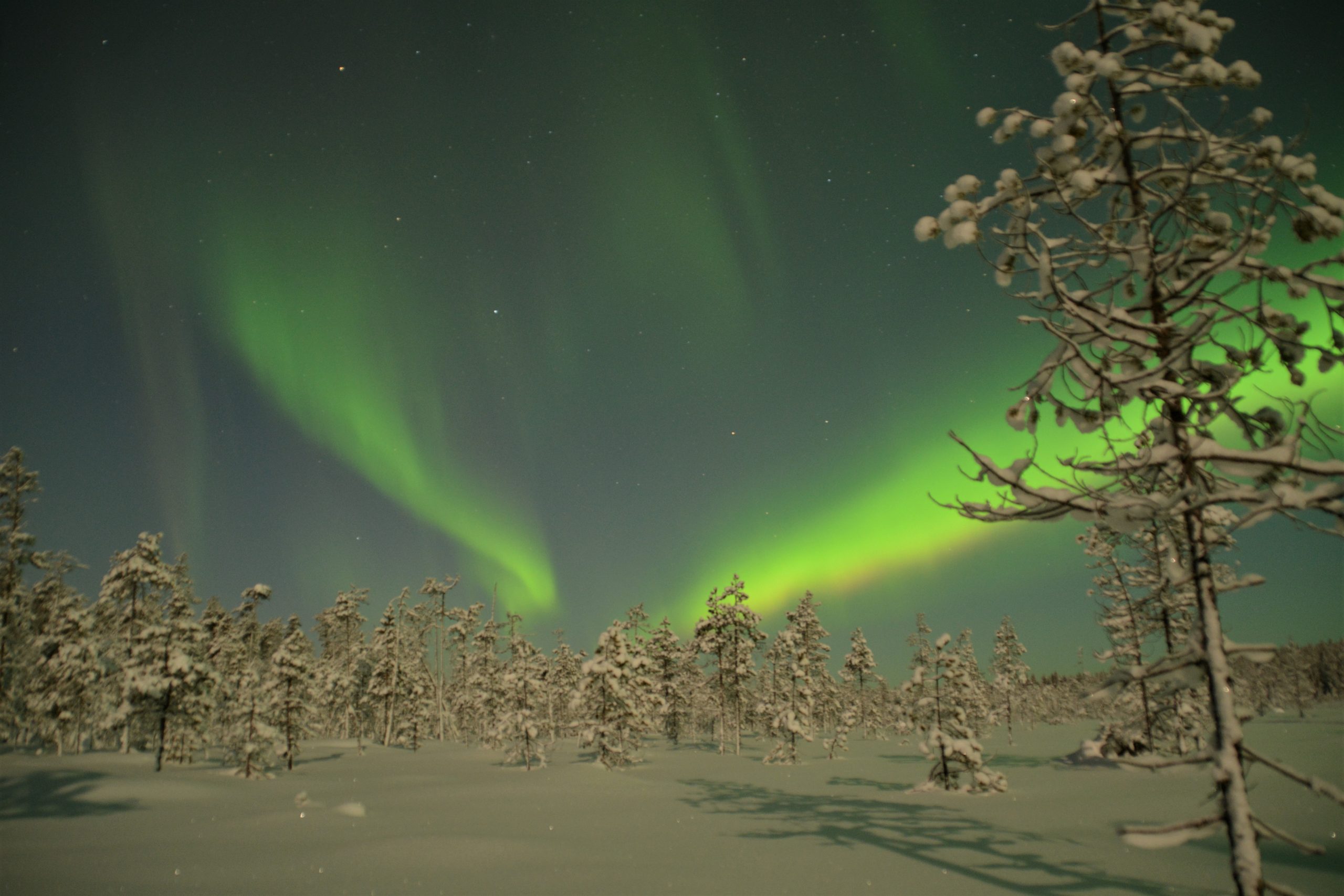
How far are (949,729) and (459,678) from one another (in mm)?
67581

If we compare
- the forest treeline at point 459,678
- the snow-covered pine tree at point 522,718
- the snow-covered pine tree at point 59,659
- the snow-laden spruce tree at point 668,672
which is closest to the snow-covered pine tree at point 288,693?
the forest treeline at point 459,678

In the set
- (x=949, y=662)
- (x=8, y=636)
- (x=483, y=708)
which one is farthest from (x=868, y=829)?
(x=483, y=708)

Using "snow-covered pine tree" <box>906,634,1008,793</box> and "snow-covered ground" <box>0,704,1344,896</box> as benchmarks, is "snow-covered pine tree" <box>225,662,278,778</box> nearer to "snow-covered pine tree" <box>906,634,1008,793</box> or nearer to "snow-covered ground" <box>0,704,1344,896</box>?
"snow-covered ground" <box>0,704,1344,896</box>

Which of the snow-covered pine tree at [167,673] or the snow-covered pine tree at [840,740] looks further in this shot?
the snow-covered pine tree at [840,740]

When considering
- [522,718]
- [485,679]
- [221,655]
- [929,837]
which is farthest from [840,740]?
[221,655]

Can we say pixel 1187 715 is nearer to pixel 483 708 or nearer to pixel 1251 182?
pixel 1251 182

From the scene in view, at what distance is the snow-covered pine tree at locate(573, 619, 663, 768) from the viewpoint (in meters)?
37.3

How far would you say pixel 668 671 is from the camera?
198ft

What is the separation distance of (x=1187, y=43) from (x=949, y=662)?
959 inches

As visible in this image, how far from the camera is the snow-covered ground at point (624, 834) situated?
A: 1077cm

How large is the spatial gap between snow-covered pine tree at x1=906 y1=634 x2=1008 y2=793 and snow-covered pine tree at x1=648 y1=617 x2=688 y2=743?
35114 mm

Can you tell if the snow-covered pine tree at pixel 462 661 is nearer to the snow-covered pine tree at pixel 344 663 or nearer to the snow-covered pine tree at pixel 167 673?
the snow-covered pine tree at pixel 344 663

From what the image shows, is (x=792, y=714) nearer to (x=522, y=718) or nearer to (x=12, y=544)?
(x=522, y=718)

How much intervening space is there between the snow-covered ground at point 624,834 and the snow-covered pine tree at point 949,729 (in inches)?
52.0
